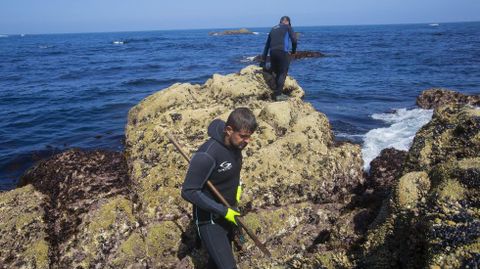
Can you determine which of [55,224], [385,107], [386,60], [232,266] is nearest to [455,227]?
[232,266]

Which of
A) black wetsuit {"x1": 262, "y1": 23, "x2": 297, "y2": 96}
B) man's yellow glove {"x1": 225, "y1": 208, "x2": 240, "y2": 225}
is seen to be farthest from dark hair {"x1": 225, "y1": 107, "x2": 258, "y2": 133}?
black wetsuit {"x1": 262, "y1": 23, "x2": 297, "y2": 96}

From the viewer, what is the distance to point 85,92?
2456 cm

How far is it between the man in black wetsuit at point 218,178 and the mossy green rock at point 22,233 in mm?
2553

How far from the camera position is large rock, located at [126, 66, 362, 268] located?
5762mm

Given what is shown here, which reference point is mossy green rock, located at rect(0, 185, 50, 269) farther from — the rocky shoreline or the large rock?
the large rock

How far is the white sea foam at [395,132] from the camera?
→ 11.8m

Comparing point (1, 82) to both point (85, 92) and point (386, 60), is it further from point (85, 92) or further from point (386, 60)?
point (386, 60)

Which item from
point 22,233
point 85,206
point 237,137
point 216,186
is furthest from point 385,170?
point 22,233

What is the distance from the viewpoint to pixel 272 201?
6098 millimetres

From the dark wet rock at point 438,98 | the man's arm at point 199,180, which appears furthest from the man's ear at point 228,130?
the dark wet rock at point 438,98

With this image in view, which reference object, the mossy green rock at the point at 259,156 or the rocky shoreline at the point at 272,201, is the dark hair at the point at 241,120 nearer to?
the rocky shoreline at the point at 272,201

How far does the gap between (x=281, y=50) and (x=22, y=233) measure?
7.60 m

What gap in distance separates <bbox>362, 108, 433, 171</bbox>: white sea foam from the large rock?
3.39 meters

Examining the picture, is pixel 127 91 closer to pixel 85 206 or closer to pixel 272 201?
pixel 85 206
